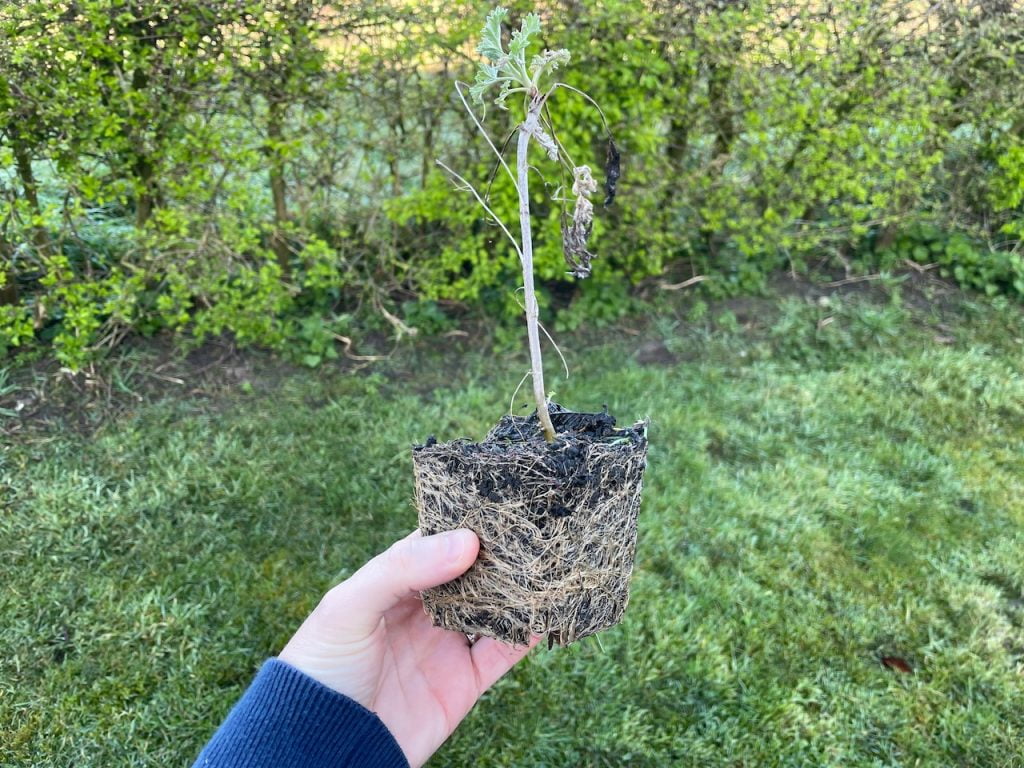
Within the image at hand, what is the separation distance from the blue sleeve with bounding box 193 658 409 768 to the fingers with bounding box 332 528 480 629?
18 centimetres

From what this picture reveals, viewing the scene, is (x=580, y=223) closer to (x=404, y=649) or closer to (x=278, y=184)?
(x=404, y=649)

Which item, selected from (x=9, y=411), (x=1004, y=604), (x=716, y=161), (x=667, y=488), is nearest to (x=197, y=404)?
(x=9, y=411)

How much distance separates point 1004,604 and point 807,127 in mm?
2871

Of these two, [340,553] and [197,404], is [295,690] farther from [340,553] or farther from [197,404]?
[197,404]

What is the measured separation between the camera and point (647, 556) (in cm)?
327

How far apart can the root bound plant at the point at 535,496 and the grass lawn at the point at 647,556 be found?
1.07 m

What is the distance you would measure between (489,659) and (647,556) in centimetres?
137

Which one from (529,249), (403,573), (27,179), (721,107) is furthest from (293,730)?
(721,107)

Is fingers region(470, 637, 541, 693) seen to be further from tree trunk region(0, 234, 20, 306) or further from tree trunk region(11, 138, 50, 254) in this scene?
tree trunk region(0, 234, 20, 306)

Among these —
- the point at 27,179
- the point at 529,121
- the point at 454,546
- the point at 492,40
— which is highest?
the point at 492,40

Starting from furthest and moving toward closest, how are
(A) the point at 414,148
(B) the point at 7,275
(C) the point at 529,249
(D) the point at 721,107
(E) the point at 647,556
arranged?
(D) the point at 721,107 < (A) the point at 414,148 < (B) the point at 7,275 < (E) the point at 647,556 < (C) the point at 529,249

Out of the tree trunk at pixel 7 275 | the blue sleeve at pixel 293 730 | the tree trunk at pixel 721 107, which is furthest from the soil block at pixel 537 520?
the tree trunk at pixel 721 107

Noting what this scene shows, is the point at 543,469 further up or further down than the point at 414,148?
further down

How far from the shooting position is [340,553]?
3.17m
